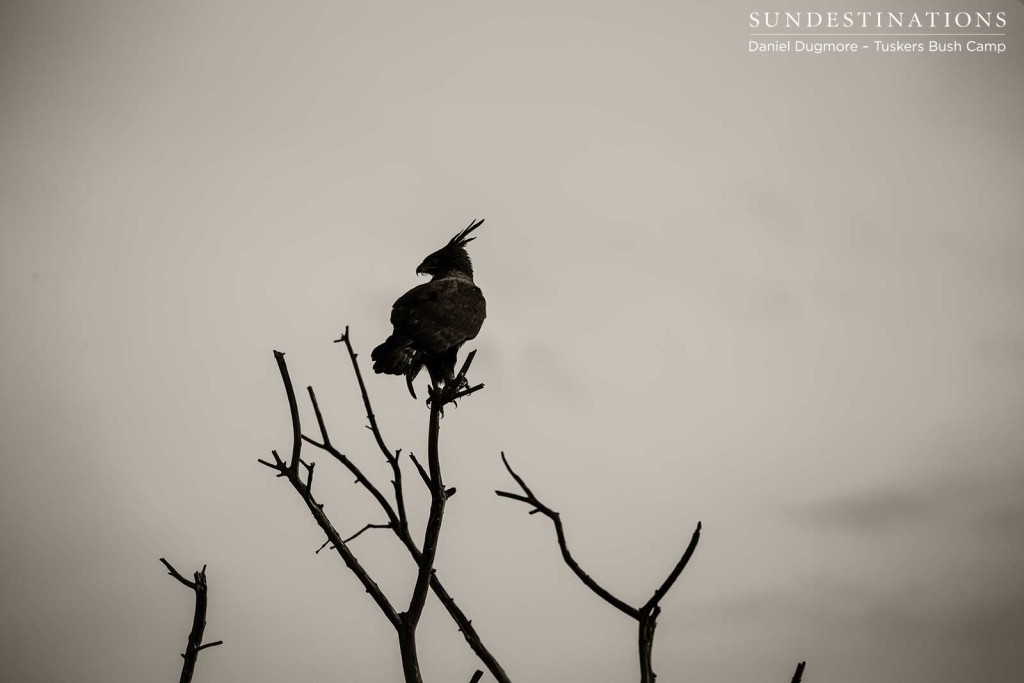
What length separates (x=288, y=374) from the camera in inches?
92.0

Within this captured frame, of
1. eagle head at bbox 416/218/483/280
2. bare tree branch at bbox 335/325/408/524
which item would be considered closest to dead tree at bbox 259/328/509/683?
bare tree branch at bbox 335/325/408/524

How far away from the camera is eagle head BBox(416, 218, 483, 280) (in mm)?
8133

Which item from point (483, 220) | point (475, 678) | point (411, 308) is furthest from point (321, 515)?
point (483, 220)

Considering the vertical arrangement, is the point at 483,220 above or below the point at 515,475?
above

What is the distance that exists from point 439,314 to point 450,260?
6.70 ft

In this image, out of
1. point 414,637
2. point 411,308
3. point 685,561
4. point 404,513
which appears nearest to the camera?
point 685,561

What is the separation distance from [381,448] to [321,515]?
356 mm

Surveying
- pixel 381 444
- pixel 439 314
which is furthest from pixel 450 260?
pixel 381 444

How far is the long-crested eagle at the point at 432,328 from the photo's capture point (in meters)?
5.59

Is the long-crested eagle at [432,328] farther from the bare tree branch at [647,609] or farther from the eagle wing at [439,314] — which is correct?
the bare tree branch at [647,609]

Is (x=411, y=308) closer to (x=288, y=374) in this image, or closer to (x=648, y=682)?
(x=288, y=374)

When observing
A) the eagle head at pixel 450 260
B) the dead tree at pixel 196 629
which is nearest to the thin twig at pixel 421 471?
the dead tree at pixel 196 629

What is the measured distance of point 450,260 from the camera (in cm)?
819

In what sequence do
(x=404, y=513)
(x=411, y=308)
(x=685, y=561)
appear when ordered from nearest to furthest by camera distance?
(x=685, y=561), (x=404, y=513), (x=411, y=308)
